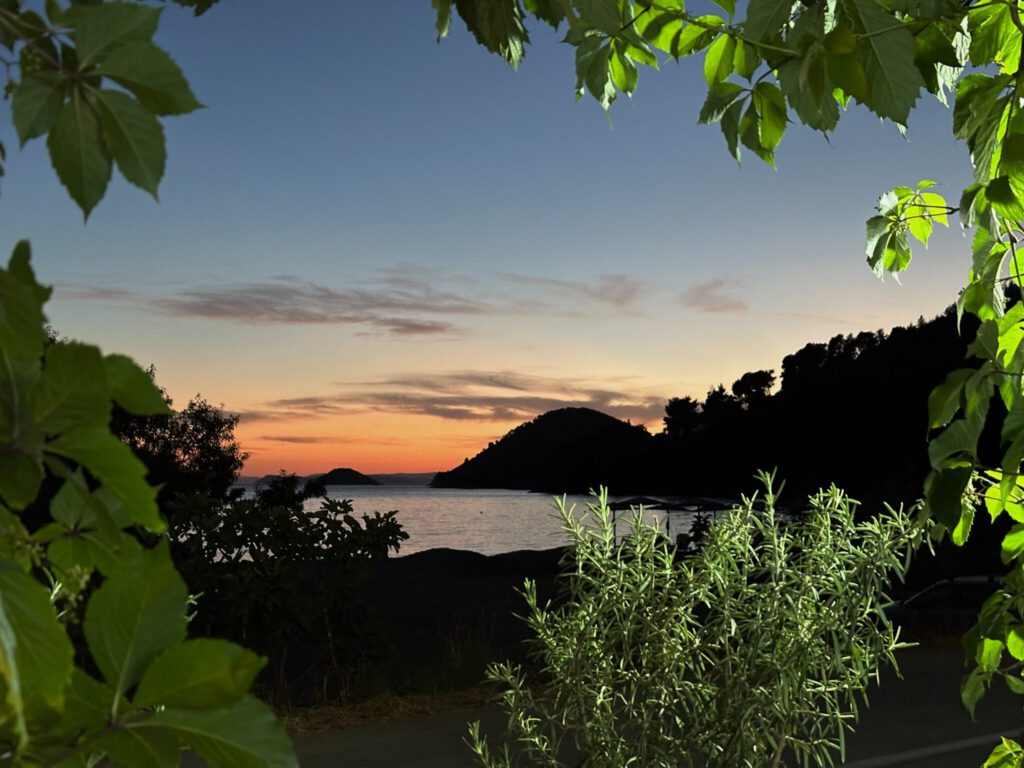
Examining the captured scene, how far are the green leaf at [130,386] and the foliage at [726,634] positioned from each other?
3172 millimetres

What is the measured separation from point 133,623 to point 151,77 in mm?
406

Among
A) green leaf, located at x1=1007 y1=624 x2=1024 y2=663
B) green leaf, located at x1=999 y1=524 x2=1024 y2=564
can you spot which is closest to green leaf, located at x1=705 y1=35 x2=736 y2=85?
green leaf, located at x1=999 y1=524 x2=1024 y2=564

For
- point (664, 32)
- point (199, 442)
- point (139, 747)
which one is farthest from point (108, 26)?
point (199, 442)

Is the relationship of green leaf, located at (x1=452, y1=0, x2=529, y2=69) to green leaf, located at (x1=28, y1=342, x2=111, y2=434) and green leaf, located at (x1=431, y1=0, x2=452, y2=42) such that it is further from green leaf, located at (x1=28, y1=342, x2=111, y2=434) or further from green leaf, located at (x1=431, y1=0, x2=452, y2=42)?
green leaf, located at (x1=28, y1=342, x2=111, y2=434)

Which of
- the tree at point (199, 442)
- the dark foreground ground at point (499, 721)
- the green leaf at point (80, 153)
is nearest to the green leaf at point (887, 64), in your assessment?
the green leaf at point (80, 153)

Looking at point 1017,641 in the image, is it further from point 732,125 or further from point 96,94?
point 96,94

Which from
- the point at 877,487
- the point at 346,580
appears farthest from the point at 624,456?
the point at 346,580

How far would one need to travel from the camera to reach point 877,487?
31.0 m

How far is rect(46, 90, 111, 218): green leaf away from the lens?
0.78 metres

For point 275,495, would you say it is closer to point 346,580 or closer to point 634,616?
point 346,580

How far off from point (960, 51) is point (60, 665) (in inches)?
93.9

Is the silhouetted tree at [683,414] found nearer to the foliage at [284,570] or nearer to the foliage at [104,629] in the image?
the foliage at [284,570]

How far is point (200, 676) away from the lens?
636 millimetres

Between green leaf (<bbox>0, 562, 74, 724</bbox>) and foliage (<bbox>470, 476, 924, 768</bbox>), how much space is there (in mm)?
3259
